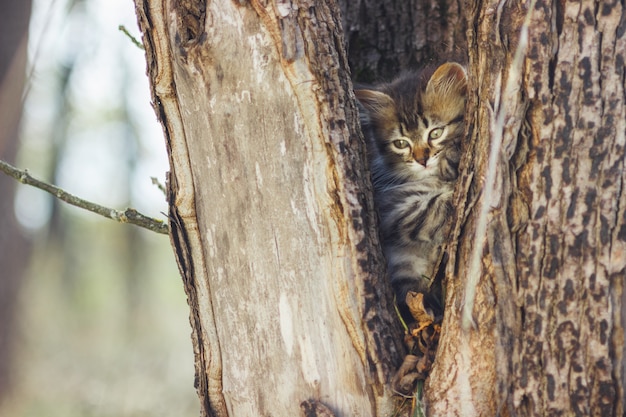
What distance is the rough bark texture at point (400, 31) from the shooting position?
284 centimetres

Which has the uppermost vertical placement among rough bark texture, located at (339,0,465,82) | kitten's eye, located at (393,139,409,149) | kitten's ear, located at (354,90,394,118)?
rough bark texture, located at (339,0,465,82)

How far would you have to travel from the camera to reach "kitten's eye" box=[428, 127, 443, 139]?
2801mm

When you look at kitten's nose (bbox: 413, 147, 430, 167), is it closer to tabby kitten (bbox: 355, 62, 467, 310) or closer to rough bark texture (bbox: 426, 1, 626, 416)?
tabby kitten (bbox: 355, 62, 467, 310)

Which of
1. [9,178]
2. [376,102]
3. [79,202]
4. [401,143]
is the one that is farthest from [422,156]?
[9,178]

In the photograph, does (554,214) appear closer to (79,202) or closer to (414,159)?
(414,159)

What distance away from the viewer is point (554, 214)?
1.59 metres

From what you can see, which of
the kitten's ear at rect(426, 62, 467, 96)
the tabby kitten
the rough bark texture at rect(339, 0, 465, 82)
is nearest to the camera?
the tabby kitten

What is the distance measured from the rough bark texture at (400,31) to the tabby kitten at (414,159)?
0.45 feet

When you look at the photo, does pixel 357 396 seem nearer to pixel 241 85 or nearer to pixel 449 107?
pixel 241 85

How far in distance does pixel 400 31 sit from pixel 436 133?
482 mm

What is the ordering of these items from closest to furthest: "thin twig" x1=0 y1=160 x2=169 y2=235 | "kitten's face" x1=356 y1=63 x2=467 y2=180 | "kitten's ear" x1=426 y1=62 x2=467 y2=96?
"thin twig" x1=0 y1=160 x2=169 y2=235, "kitten's ear" x1=426 y1=62 x2=467 y2=96, "kitten's face" x1=356 y1=63 x2=467 y2=180

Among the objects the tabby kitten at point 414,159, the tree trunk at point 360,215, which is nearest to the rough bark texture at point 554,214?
the tree trunk at point 360,215

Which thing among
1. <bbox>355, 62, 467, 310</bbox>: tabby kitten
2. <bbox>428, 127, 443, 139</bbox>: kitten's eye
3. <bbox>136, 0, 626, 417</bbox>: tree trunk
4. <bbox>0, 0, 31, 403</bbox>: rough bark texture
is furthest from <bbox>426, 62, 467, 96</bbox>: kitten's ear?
<bbox>0, 0, 31, 403</bbox>: rough bark texture

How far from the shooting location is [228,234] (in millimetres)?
1884
